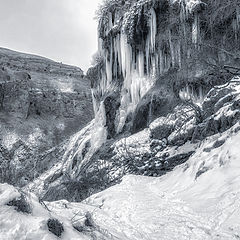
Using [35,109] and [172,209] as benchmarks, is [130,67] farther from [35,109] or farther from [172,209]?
[35,109]

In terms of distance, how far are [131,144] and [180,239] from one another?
27.3 ft

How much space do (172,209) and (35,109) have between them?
119ft

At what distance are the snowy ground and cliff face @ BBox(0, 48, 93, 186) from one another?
23313mm

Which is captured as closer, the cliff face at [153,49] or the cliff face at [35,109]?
the cliff face at [153,49]

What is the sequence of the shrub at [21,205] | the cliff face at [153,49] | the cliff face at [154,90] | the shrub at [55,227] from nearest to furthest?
the shrub at [55,227], the shrub at [21,205], the cliff face at [154,90], the cliff face at [153,49]

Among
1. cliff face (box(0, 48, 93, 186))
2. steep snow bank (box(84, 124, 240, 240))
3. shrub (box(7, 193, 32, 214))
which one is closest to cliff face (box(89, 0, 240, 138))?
steep snow bank (box(84, 124, 240, 240))

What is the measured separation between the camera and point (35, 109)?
40125 mm

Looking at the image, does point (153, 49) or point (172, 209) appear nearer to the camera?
point (172, 209)

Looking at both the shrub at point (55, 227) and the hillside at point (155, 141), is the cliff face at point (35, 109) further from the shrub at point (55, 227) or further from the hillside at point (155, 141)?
the shrub at point (55, 227)

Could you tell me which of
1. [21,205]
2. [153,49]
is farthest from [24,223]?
[153,49]

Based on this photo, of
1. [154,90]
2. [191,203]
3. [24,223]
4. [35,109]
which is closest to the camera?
[24,223]

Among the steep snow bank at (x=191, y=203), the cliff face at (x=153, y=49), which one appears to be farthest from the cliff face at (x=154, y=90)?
the steep snow bank at (x=191, y=203)

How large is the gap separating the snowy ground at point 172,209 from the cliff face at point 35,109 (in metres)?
23.3

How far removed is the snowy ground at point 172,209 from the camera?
11.2 ft
